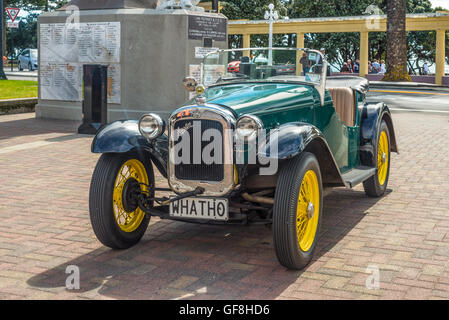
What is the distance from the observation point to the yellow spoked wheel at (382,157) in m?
7.15

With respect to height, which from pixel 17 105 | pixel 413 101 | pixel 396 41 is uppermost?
pixel 396 41

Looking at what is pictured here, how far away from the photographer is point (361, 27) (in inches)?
1404

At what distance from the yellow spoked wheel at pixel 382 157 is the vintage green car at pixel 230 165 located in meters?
1.73

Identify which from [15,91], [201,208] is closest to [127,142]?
[201,208]

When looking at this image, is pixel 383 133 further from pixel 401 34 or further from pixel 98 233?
pixel 401 34

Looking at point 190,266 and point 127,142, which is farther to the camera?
point 127,142

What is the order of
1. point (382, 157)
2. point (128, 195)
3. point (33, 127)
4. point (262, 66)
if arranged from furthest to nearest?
point (33, 127)
point (382, 157)
point (262, 66)
point (128, 195)

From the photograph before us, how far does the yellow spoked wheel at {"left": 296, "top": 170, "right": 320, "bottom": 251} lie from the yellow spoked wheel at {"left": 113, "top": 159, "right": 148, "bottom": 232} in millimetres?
1325

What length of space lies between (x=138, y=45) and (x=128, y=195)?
26.0 ft

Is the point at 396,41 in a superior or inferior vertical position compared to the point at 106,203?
superior

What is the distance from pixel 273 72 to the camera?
19.2 ft

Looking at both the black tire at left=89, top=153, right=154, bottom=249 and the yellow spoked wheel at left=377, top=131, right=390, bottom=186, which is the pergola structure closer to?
the yellow spoked wheel at left=377, top=131, right=390, bottom=186

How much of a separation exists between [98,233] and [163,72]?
800cm

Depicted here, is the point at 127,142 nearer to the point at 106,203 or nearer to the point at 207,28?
the point at 106,203
